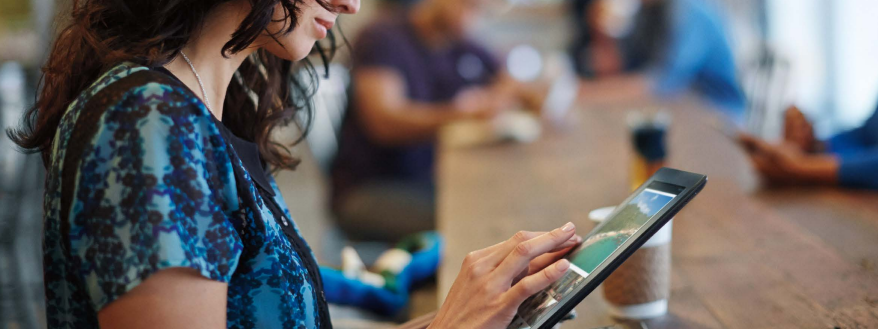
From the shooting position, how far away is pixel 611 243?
27.9 inches

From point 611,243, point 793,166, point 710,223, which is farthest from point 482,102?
point 611,243

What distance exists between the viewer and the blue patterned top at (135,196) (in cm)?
56

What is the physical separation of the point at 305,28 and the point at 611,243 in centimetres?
38

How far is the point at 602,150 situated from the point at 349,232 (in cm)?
78

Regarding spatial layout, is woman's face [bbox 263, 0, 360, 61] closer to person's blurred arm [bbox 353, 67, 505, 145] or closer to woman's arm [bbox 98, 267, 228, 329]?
woman's arm [bbox 98, 267, 228, 329]

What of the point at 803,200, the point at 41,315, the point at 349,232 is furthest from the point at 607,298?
the point at 41,315

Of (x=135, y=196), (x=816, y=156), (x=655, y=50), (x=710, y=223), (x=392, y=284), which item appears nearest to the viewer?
(x=135, y=196)

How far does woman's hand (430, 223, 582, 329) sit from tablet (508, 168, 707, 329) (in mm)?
24

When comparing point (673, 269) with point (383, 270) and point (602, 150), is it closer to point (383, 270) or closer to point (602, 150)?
point (383, 270)

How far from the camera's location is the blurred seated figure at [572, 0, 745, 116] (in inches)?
117

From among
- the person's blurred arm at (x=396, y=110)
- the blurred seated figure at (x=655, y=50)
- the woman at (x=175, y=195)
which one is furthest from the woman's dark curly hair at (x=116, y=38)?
the blurred seated figure at (x=655, y=50)

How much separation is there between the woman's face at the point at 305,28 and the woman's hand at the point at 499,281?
0.93 feet

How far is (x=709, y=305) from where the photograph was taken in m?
0.88

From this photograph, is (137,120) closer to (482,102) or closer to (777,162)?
(777,162)
